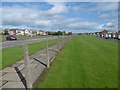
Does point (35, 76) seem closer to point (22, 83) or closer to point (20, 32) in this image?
point (22, 83)

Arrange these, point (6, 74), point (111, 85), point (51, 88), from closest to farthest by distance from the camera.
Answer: point (51, 88)
point (111, 85)
point (6, 74)

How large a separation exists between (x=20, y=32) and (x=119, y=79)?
157 m

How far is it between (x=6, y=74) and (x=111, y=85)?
14.6ft

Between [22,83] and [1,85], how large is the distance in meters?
0.72

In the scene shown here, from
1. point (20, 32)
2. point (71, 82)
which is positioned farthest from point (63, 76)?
point (20, 32)

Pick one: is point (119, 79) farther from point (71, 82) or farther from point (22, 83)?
point (22, 83)

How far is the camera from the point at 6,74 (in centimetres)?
761

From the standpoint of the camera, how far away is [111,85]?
605cm

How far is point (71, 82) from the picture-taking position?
20.8 feet

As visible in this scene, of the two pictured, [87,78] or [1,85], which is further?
[87,78]

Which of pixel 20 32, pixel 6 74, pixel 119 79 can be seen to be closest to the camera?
pixel 119 79

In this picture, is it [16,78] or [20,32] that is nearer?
[16,78]

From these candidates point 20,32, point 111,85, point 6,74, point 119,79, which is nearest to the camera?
point 111,85

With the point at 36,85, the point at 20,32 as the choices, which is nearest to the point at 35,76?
the point at 36,85
